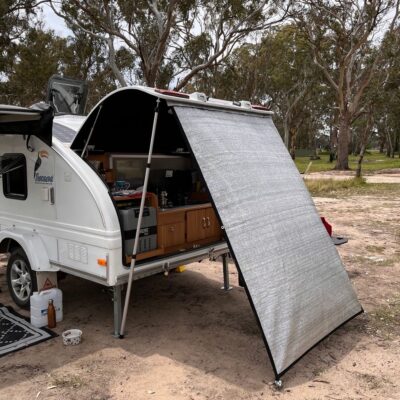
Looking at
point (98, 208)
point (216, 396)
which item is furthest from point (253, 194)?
point (216, 396)

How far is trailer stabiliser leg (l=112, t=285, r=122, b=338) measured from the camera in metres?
4.25

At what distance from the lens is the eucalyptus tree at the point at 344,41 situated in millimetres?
27172

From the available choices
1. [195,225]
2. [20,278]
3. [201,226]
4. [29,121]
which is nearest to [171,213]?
[195,225]

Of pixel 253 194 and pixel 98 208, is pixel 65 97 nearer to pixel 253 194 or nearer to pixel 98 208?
pixel 98 208

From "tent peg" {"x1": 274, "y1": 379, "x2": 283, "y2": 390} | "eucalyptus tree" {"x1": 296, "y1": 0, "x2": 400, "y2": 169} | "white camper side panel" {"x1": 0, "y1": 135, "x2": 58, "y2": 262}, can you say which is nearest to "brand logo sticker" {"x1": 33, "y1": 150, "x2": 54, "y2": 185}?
"white camper side panel" {"x1": 0, "y1": 135, "x2": 58, "y2": 262}

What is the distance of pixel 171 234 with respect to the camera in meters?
4.81

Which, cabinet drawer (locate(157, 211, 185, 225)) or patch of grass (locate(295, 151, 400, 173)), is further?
patch of grass (locate(295, 151, 400, 173))

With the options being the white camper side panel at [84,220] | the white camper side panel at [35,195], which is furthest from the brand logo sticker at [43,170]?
the white camper side panel at [84,220]

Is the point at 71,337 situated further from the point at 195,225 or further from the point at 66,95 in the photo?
the point at 66,95

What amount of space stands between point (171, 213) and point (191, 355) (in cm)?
149

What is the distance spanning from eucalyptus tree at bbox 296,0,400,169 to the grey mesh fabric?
23886 mm

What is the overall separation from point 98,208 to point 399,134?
62.9 meters

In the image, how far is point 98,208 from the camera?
13.5ft

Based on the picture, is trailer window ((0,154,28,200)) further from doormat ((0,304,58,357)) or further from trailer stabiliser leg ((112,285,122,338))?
trailer stabiliser leg ((112,285,122,338))
